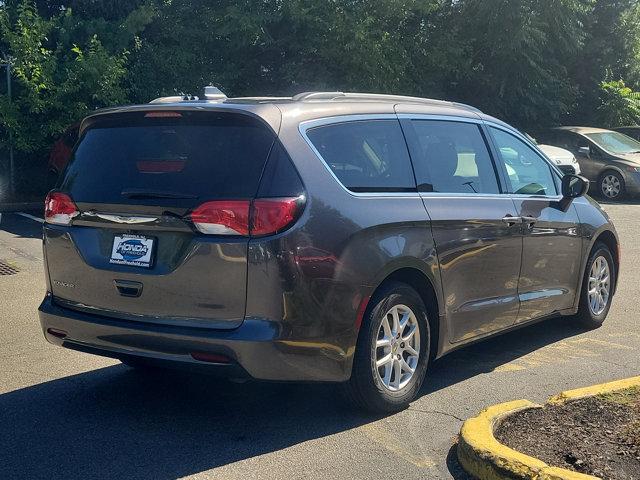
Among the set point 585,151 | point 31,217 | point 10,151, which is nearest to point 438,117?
point 31,217

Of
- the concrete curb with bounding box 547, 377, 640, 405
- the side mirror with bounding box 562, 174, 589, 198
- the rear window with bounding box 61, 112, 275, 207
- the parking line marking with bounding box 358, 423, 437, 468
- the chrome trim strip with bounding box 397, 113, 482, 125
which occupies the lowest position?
the parking line marking with bounding box 358, 423, 437, 468

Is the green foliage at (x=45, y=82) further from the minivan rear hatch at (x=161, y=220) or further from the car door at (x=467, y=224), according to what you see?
the minivan rear hatch at (x=161, y=220)

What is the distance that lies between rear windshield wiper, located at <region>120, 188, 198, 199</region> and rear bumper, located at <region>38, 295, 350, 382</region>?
677 mm

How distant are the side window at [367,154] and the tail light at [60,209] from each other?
4.70 ft

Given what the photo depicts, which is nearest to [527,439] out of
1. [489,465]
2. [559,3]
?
[489,465]

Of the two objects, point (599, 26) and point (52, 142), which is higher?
point (599, 26)

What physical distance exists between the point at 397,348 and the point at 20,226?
9.92m

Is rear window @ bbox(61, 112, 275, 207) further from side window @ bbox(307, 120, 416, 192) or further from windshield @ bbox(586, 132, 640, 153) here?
windshield @ bbox(586, 132, 640, 153)

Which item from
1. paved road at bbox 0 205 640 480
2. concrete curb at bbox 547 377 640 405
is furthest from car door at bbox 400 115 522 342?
concrete curb at bbox 547 377 640 405

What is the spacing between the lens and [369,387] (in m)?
4.78

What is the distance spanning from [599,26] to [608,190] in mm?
7991

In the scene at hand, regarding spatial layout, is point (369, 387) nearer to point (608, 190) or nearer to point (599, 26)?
point (608, 190)

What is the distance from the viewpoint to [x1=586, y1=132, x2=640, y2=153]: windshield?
19.3m

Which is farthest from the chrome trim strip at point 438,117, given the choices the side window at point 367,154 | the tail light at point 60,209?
the tail light at point 60,209
